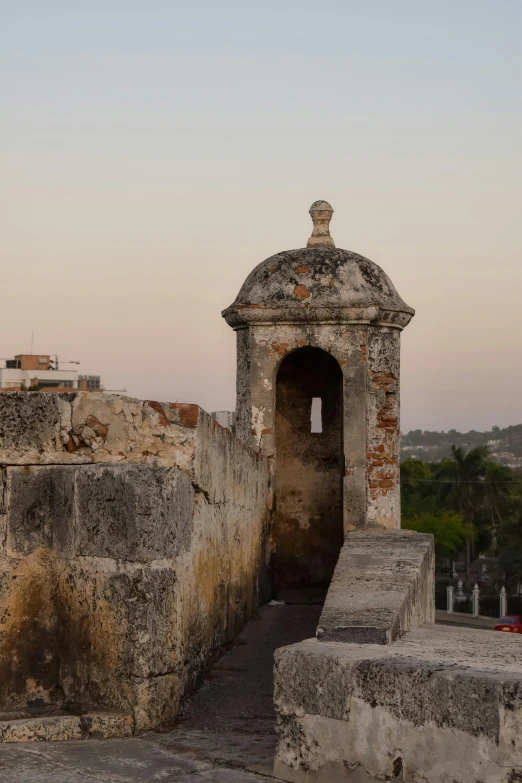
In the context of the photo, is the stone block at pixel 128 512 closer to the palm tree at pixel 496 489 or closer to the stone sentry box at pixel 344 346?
the stone sentry box at pixel 344 346

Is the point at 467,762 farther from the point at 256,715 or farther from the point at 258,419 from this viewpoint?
the point at 258,419

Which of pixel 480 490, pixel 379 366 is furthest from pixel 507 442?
pixel 379 366

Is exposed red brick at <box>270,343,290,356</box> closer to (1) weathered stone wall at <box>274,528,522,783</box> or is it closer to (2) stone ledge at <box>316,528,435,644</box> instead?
(2) stone ledge at <box>316,528,435,644</box>

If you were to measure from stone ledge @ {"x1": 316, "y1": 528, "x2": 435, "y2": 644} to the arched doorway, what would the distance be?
205 centimetres

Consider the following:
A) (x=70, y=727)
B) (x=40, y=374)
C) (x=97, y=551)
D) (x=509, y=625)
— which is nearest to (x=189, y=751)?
(x=70, y=727)

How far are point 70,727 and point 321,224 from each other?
5.54 m

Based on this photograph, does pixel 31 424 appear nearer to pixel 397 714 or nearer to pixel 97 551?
pixel 97 551

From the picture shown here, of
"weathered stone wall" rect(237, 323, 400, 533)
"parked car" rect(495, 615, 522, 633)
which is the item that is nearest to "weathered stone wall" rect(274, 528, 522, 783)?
"weathered stone wall" rect(237, 323, 400, 533)

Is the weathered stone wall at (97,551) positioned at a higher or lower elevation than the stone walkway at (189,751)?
higher

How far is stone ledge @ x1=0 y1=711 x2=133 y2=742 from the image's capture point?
4113mm

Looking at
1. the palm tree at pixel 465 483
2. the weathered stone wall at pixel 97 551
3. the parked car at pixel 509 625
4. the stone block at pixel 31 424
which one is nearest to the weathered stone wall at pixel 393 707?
the weathered stone wall at pixel 97 551

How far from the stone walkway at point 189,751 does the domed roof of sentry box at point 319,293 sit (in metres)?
3.47

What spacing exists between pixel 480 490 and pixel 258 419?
50.8m

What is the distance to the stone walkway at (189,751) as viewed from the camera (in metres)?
3.70
